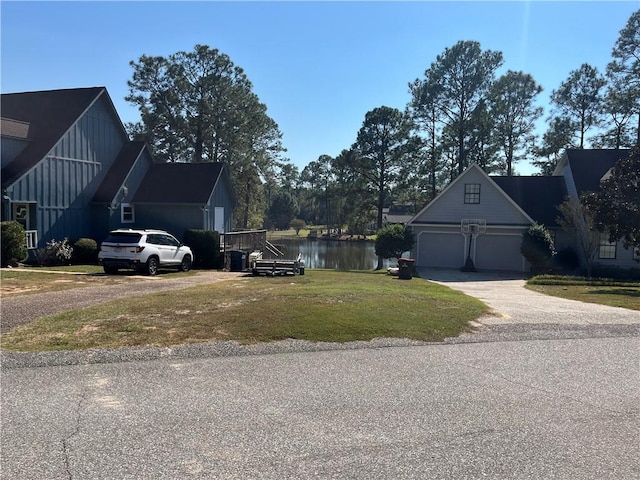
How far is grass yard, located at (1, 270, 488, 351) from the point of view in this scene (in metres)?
8.05

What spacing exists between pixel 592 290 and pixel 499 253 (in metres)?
10.3

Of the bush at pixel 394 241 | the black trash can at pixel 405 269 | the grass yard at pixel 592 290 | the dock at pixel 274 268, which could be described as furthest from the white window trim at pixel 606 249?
the dock at pixel 274 268

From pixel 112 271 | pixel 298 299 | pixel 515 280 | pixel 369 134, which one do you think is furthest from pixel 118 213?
pixel 369 134

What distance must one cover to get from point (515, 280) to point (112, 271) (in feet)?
58.7

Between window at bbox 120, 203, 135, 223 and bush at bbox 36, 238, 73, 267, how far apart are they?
4184mm

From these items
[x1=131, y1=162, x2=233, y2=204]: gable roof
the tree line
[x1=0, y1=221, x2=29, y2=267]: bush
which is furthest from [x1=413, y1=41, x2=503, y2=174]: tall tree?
[x1=0, y1=221, x2=29, y2=267]: bush

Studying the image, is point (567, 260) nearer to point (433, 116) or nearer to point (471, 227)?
point (471, 227)

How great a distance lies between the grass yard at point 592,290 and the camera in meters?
15.2

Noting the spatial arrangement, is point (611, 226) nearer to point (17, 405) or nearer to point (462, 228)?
point (462, 228)

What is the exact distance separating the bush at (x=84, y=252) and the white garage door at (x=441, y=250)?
17775 millimetres

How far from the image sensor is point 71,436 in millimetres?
4520

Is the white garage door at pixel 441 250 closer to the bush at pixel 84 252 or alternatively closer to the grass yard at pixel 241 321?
the bush at pixel 84 252

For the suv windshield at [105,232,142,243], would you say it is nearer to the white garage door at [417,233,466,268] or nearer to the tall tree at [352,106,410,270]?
the white garage door at [417,233,466,268]

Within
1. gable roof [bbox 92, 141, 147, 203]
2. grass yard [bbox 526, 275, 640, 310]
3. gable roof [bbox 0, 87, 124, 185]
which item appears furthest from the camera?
gable roof [bbox 92, 141, 147, 203]
